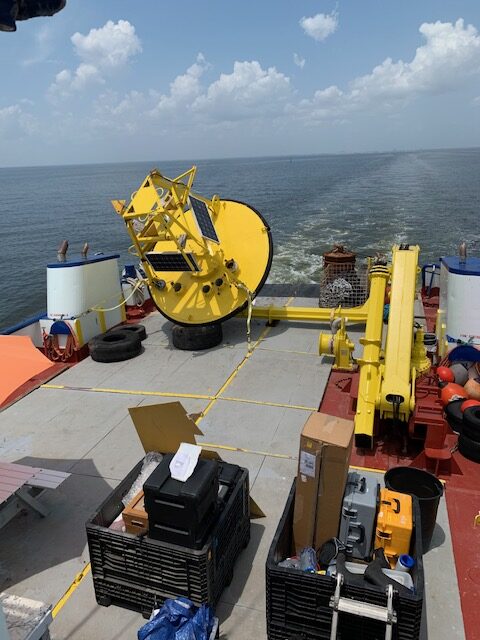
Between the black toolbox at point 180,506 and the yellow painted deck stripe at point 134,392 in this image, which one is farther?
the yellow painted deck stripe at point 134,392

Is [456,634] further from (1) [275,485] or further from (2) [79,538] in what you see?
(2) [79,538]

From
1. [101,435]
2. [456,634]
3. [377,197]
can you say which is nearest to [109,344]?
[101,435]

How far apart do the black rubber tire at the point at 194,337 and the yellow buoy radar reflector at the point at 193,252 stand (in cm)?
18

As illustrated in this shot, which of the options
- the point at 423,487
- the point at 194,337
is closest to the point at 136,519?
the point at 423,487

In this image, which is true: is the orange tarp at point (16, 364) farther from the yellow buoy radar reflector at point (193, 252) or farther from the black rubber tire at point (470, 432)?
the yellow buoy radar reflector at point (193, 252)

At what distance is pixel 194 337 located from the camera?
38.9 feet

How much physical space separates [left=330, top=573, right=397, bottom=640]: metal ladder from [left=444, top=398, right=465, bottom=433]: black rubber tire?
4746mm

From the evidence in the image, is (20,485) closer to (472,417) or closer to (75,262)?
(472,417)

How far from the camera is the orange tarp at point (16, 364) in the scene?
4973 millimetres

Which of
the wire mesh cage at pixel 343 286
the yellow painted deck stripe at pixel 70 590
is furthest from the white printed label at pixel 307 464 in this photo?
the wire mesh cage at pixel 343 286

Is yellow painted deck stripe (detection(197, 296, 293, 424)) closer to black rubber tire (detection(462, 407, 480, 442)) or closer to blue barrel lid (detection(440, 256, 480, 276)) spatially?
black rubber tire (detection(462, 407, 480, 442))

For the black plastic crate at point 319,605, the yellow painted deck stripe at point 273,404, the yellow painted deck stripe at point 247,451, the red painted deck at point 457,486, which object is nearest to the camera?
the black plastic crate at point 319,605

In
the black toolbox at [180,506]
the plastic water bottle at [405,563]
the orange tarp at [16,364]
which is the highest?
the orange tarp at [16,364]

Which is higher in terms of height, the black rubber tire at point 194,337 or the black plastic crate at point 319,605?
the black plastic crate at point 319,605
